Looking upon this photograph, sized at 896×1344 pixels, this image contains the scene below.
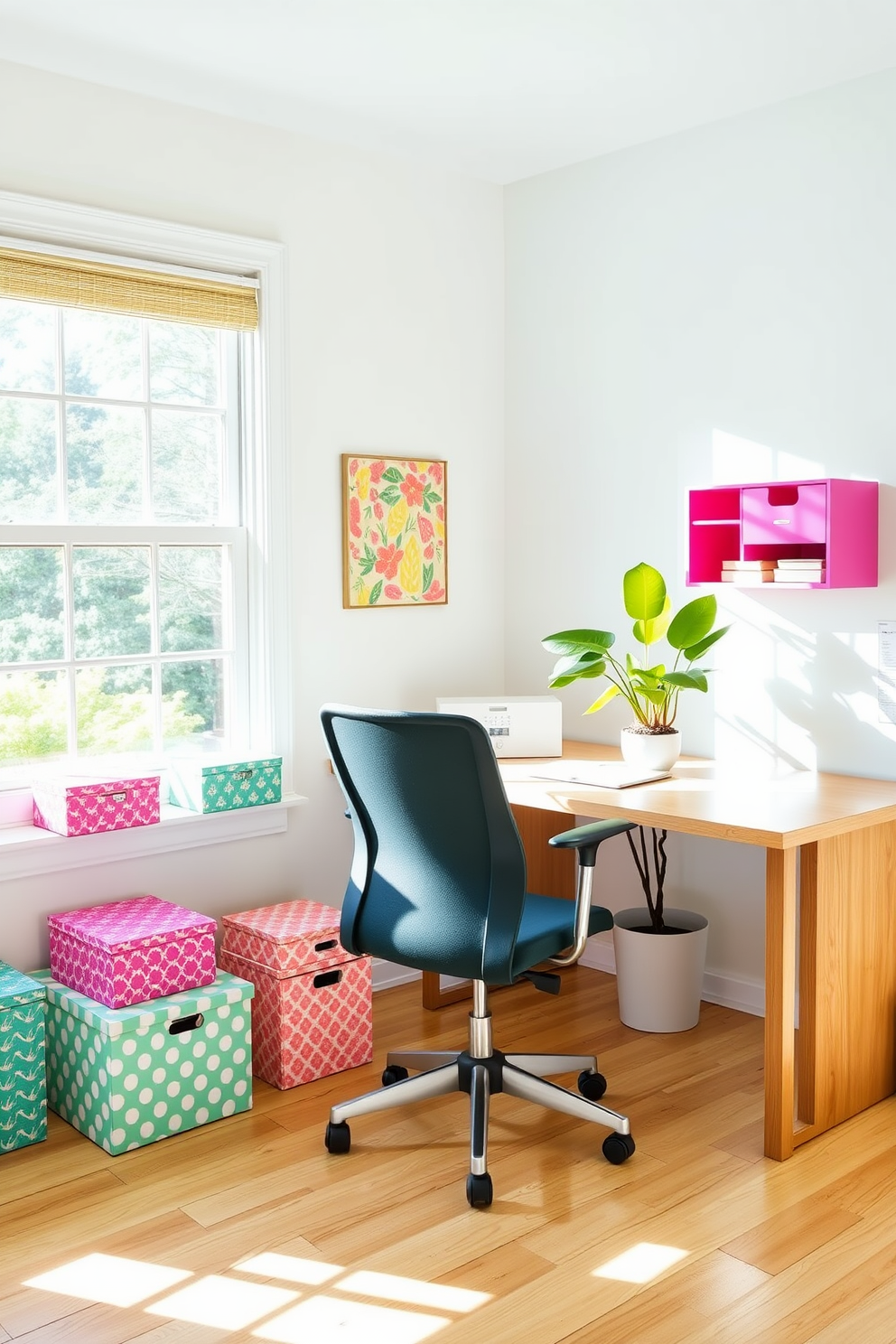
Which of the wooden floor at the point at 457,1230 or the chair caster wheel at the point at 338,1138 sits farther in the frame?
the chair caster wheel at the point at 338,1138

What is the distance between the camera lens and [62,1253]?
2.31m

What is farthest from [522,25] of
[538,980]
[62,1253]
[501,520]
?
[62,1253]

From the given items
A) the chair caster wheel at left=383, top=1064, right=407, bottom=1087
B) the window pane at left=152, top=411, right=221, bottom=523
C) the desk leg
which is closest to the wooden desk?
the desk leg

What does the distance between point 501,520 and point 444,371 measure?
1.79ft

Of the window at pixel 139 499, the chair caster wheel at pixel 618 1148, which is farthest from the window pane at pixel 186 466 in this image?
the chair caster wheel at pixel 618 1148

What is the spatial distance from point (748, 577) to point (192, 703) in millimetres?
1574

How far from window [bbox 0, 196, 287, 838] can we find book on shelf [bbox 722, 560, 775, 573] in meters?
1.28

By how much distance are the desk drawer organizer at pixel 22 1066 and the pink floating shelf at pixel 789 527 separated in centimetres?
202

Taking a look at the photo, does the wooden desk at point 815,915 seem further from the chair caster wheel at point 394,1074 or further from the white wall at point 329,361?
the white wall at point 329,361

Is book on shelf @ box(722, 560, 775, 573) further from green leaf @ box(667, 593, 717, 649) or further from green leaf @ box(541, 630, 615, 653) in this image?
green leaf @ box(541, 630, 615, 653)

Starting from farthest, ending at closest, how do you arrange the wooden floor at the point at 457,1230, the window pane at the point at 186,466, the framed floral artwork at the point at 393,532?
the framed floral artwork at the point at 393,532, the window pane at the point at 186,466, the wooden floor at the point at 457,1230

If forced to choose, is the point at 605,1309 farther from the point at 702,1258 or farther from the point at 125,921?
the point at 125,921

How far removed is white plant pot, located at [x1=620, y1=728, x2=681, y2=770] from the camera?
128 inches

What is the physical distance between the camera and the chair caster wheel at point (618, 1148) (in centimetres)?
262
